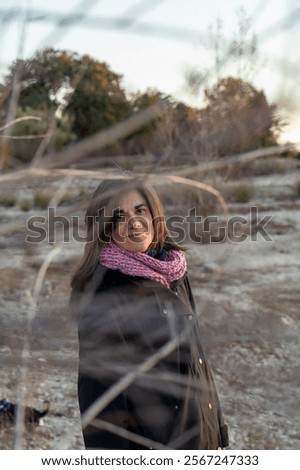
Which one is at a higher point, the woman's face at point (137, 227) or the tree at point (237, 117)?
the tree at point (237, 117)

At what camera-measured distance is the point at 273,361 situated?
3.70 meters

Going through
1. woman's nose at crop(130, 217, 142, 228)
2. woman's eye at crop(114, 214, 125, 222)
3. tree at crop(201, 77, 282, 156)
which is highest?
tree at crop(201, 77, 282, 156)

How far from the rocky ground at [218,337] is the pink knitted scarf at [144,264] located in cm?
14

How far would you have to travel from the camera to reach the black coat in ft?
3.98

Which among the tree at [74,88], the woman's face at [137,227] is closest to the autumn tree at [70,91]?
the tree at [74,88]

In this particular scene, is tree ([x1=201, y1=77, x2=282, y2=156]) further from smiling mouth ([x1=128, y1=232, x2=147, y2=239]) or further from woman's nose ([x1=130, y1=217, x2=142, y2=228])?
smiling mouth ([x1=128, y1=232, x2=147, y2=239])

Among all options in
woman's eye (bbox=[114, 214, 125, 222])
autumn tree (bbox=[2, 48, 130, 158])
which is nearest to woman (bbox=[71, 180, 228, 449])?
woman's eye (bbox=[114, 214, 125, 222])

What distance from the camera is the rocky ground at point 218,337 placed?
600mm

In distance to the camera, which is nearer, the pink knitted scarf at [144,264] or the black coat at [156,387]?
the black coat at [156,387]

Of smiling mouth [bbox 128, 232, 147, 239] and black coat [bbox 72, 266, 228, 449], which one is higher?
smiling mouth [bbox 128, 232, 147, 239]

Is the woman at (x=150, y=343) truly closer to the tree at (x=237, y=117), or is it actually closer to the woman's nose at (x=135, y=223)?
the woman's nose at (x=135, y=223)

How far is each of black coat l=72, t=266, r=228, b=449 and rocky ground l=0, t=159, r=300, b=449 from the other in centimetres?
8

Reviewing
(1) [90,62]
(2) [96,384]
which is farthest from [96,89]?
(2) [96,384]

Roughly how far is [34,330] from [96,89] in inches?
9.5
